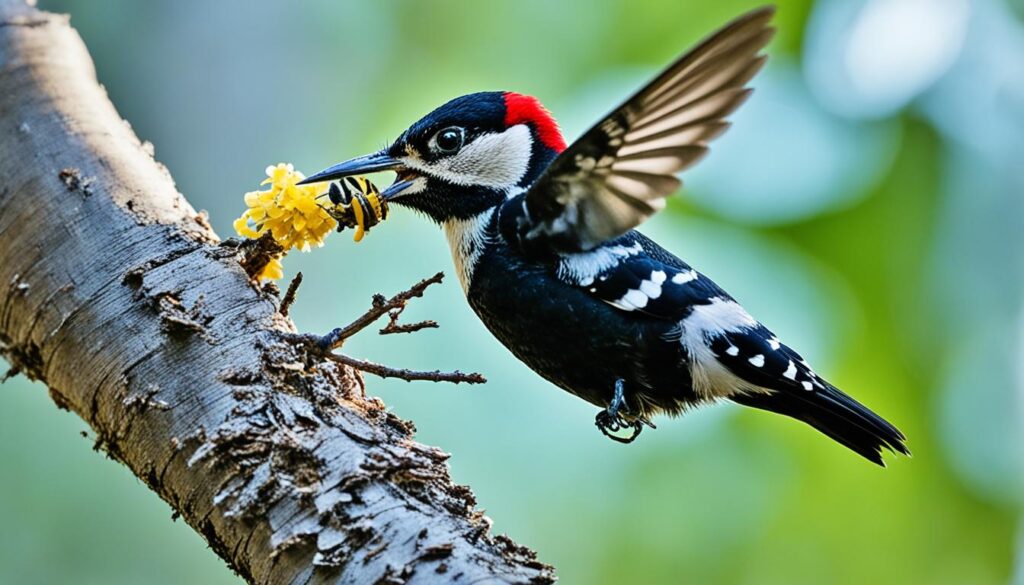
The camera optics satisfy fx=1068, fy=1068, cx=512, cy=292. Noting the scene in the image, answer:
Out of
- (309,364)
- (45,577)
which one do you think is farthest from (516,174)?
(45,577)

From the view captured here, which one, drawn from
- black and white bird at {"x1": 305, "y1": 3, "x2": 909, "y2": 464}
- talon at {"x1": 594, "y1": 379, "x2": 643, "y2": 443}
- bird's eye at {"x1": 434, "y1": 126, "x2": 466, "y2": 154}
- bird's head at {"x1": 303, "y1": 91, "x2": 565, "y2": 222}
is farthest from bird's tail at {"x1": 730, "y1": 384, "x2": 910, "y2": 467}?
bird's eye at {"x1": 434, "y1": 126, "x2": 466, "y2": 154}

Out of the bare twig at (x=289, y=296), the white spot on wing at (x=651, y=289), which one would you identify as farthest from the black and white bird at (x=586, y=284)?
the bare twig at (x=289, y=296)

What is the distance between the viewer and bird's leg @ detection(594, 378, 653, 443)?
240 cm

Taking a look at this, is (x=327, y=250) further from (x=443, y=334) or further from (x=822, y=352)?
(x=822, y=352)

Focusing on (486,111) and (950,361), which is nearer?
(486,111)

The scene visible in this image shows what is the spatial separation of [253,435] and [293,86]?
2.56 m

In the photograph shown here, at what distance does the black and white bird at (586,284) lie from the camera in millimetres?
2211

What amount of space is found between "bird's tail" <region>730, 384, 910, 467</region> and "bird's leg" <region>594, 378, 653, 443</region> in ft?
0.83

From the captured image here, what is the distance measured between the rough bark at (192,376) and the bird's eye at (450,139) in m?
0.62

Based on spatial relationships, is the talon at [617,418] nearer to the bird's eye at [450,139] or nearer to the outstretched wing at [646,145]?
the outstretched wing at [646,145]

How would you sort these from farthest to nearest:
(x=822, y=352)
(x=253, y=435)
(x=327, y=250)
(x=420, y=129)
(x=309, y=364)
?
(x=327, y=250), (x=822, y=352), (x=420, y=129), (x=309, y=364), (x=253, y=435)

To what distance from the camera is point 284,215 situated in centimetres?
220

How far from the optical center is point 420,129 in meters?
2.54

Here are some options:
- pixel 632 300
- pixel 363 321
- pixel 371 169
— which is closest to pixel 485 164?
pixel 371 169
